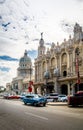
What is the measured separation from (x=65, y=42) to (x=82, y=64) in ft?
30.5

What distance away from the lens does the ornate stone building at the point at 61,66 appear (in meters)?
62.6

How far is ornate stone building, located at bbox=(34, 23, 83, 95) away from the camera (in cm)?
6256

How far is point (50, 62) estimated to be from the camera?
75812 millimetres

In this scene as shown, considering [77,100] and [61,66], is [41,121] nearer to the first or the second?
[77,100]

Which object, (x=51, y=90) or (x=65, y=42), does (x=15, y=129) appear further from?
(x=51, y=90)

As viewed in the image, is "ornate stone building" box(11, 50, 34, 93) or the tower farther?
"ornate stone building" box(11, 50, 34, 93)

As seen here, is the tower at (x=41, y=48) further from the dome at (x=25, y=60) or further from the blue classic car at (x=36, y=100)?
the dome at (x=25, y=60)

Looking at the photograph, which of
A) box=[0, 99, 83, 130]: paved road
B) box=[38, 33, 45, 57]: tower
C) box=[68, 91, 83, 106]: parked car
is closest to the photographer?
box=[0, 99, 83, 130]: paved road

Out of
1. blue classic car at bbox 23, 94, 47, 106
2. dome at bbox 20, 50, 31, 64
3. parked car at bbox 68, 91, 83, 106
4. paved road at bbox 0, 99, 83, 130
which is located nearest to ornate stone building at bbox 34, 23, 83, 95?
blue classic car at bbox 23, 94, 47, 106

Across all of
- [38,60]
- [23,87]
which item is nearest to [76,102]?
[38,60]

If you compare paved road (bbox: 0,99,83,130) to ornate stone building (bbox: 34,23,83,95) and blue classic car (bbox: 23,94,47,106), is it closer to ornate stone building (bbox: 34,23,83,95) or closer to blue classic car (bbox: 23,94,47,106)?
blue classic car (bbox: 23,94,47,106)

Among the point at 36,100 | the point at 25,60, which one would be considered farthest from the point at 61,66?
the point at 25,60

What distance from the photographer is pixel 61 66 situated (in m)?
70.2

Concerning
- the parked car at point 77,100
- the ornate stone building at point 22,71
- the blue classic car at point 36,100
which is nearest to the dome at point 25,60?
the ornate stone building at point 22,71
